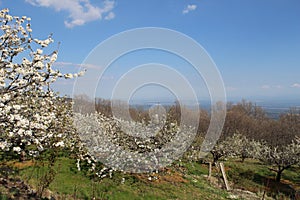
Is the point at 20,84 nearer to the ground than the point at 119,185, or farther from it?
farther from it

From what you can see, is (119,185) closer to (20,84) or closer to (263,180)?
(20,84)

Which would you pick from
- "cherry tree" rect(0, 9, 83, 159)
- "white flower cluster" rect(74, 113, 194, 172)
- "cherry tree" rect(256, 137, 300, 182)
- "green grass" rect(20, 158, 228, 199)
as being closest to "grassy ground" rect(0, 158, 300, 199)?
"green grass" rect(20, 158, 228, 199)

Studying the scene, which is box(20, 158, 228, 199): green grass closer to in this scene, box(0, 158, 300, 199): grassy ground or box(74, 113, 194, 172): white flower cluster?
box(0, 158, 300, 199): grassy ground

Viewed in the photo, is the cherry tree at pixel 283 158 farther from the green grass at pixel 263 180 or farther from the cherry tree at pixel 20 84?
the cherry tree at pixel 20 84

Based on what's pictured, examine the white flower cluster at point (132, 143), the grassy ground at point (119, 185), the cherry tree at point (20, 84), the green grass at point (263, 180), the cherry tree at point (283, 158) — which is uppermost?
the cherry tree at point (20, 84)

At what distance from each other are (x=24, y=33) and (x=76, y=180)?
6857 millimetres

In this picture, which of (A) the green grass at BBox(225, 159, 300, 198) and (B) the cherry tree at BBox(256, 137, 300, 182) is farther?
(B) the cherry tree at BBox(256, 137, 300, 182)

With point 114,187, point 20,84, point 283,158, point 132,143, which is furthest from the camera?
point 283,158

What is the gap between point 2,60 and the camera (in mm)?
5613

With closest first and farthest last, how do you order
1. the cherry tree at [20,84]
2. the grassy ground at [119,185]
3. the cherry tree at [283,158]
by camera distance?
the cherry tree at [20,84]
the grassy ground at [119,185]
the cherry tree at [283,158]

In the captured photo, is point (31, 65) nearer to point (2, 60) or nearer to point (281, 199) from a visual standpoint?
point (2, 60)

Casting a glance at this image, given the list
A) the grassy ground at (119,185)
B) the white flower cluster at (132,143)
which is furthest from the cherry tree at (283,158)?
the white flower cluster at (132,143)

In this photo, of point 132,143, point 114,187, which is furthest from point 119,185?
point 132,143

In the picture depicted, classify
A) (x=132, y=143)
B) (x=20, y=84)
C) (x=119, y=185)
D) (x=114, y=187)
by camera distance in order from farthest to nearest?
(x=132, y=143)
(x=119, y=185)
(x=114, y=187)
(x=20, y=84)
